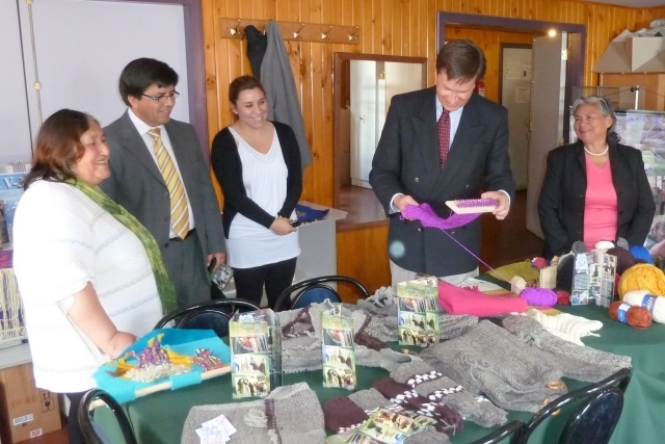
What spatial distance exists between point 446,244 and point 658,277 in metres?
0.70

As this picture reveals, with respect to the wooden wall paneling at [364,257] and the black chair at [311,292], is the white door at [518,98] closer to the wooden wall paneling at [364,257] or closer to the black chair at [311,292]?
the wooden wall paneling at [364,257]

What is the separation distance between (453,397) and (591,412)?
0.99 ft

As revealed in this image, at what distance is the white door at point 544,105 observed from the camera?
18.0 ft

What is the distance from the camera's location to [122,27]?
10.9ft

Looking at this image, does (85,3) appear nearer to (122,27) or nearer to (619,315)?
(122,27)

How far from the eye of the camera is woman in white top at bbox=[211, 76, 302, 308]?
2.65m

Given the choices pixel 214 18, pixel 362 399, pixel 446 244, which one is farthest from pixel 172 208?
pixel 214 18

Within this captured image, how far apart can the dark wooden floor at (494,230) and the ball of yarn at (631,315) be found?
239 cm

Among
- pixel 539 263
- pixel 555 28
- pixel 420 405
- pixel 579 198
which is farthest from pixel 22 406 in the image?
pixel 555 28

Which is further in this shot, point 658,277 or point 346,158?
point 346,158

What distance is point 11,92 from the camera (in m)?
3.04

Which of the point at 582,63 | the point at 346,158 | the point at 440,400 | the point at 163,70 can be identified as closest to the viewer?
the point at 440,400

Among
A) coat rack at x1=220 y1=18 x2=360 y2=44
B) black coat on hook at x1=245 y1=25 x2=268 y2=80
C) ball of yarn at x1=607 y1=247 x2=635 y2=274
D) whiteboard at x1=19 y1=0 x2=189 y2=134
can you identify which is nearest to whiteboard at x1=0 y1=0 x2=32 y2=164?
whiteboard at x1=19 y1=0 x2=189 y2=134

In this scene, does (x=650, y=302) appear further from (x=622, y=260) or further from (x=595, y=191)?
(x=595, y=191)
